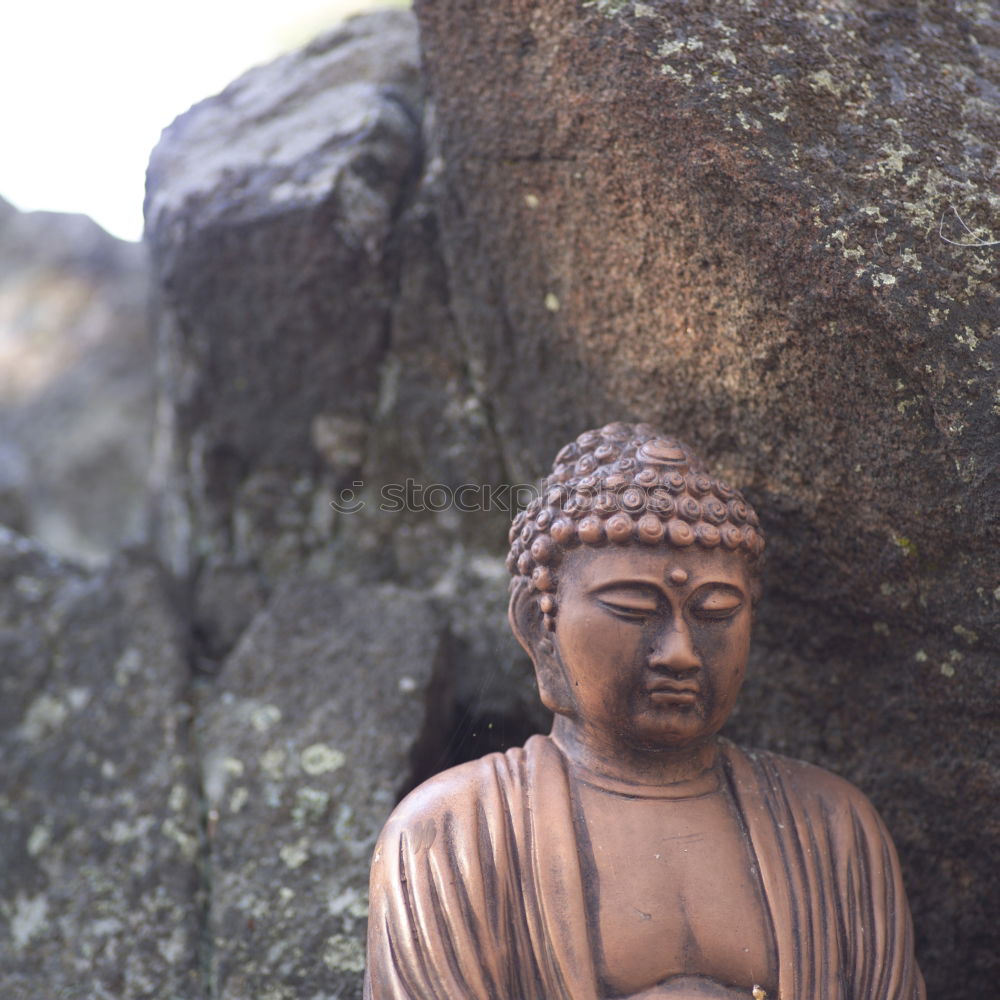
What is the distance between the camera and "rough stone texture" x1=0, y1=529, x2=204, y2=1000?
279cm

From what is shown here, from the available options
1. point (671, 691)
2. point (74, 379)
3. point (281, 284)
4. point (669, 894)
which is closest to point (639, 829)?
point (669, 894)

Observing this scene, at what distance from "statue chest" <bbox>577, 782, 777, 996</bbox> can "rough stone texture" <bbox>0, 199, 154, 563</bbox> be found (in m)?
3.37

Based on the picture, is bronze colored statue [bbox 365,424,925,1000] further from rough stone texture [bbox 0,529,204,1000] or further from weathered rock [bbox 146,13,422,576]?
weathered rock [bbox 146,13,422,576]

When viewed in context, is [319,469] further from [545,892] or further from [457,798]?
[545,892]

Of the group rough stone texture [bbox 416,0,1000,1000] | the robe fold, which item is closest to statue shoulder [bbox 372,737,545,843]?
the robe fold

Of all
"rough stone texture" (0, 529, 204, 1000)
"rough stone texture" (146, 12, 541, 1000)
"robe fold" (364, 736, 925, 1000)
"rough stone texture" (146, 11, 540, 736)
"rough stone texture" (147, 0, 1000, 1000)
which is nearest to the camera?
"robe fold" (364, 736, 925, 1000)

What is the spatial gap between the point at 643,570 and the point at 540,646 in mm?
317

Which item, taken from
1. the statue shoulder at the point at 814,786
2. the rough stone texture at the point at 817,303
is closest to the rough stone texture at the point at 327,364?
the rough stone texture at the point at 817,303

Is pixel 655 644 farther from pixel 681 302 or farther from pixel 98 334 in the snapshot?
pixel 98 334

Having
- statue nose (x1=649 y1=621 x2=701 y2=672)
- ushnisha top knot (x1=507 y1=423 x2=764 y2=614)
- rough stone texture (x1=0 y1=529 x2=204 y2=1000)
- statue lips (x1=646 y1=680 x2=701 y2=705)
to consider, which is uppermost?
ushnisha top knot (x1=507 y1=423 x2=764 y2=614)

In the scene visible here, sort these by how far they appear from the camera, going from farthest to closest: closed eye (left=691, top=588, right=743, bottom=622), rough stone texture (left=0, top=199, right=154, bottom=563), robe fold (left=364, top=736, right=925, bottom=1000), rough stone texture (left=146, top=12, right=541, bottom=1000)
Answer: rough stone texture (left=0, top=199, right=154, bottom=563) → rough stone texture (left=146, top=12, right=541, bottom=1000) → closed eye (left=691, top=588, right=743, bottom=622) → robe fold (left=364, top=736, right=925, bottom=1000)

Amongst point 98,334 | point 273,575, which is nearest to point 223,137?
point 273,575

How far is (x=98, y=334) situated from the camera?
19.1ft

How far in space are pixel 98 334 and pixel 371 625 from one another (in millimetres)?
3402
